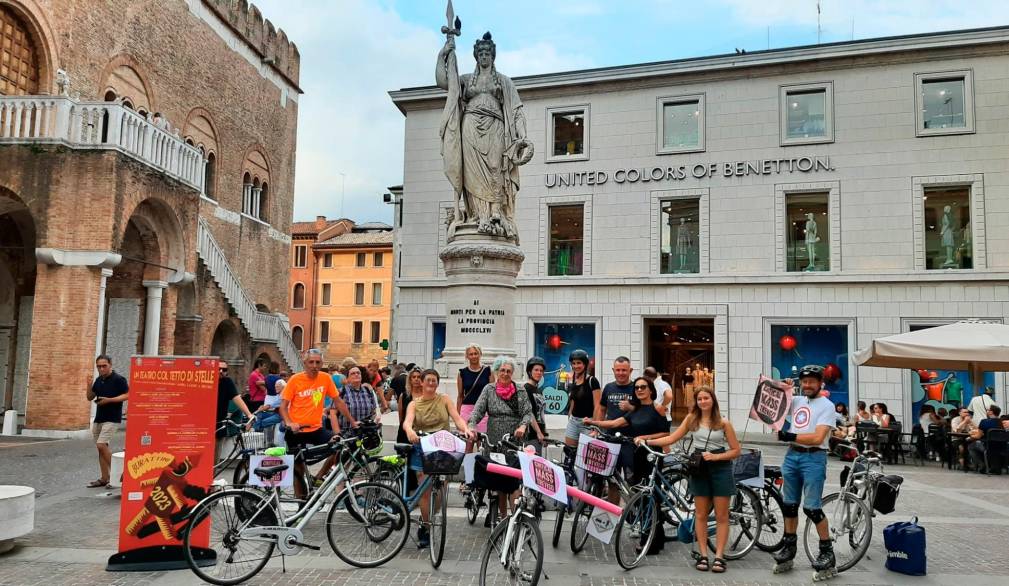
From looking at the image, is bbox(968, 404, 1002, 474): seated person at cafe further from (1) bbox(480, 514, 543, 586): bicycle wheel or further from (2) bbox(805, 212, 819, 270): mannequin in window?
(1) bbox(480, 514, 543, 586): bicycle wheel

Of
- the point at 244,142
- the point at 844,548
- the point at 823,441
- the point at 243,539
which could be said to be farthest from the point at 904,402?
the point at 244,142

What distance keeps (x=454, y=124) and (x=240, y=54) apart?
22.9 metres

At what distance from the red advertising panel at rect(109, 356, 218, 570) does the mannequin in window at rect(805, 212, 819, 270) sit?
2013 cm

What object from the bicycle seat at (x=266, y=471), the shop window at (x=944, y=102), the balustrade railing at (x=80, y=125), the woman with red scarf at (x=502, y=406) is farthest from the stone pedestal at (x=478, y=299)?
the shop window at (x=944, y=102)

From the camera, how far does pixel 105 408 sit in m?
10.4

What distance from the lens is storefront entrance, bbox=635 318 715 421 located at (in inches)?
931

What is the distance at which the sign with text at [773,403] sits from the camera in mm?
6969

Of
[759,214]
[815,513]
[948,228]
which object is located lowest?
[815,513]

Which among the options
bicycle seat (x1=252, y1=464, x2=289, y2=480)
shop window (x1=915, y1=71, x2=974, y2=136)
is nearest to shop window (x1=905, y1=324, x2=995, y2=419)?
shop window (x1=915, y1=71, x2=974, y2=136)

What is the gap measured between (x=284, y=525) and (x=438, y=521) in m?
1.40

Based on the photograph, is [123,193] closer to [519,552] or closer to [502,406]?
[502,406]

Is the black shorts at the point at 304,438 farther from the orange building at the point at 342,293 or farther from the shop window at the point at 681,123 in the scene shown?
the orange building at the point at 342,293

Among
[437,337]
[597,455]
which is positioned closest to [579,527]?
[597,455]

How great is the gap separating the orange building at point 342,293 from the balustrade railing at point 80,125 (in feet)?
133
